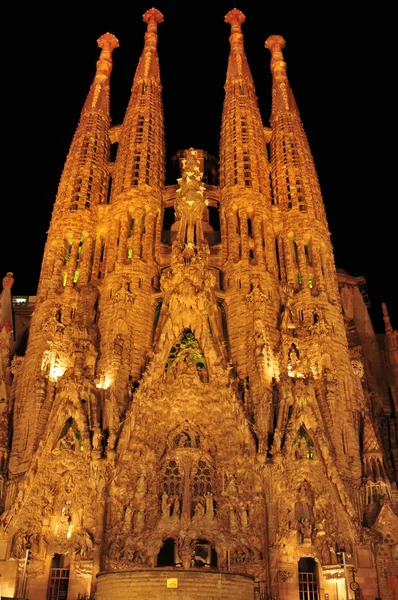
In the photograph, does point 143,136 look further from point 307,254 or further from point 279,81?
point 307,254

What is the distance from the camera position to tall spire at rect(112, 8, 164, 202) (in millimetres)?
41688

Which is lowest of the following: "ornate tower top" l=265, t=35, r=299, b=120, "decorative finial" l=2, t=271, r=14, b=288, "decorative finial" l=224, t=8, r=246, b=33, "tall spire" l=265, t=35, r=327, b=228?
"decorative finial" l=2, t=271, r=14, b=288

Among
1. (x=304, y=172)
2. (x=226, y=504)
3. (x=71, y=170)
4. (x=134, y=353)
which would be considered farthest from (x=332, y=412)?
(x=71, y=170)

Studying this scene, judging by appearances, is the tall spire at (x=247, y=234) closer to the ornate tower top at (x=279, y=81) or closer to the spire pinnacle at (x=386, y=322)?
the ornate tower top at (x=279, y=81)

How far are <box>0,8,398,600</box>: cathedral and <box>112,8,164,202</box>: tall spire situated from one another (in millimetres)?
223

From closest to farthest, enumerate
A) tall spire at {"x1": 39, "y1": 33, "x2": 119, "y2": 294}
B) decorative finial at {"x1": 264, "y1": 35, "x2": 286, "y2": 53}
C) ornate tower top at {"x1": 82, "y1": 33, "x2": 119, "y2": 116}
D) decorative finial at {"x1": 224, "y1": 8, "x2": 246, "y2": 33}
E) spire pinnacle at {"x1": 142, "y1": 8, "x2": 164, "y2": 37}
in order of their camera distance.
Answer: tall spire at {"x1": 39, "y1": 33, "x2": 119, "y2": 294} → ornate tower top at {"x1": 82, "y1": 33, "x2": 119, "y2": 116} → decorative finial at {"x1": 264, "y1": 35, "x2": 286, "y2": 53} → spire pinnacle at {"x1": 142, "y1": 8, "x2": 164, "y2": 37} → decorative finial at {"x1": 224, "y1": 8, "x2": 246, "y2": 33}

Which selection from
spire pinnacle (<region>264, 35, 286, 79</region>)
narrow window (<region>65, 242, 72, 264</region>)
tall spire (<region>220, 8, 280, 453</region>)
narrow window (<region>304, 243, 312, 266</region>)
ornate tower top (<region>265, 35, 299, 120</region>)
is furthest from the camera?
spire pinnacle (<region>264, 35, 286, 79</region>)

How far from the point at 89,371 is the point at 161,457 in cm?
596

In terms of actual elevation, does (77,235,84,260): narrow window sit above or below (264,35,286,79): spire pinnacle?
below

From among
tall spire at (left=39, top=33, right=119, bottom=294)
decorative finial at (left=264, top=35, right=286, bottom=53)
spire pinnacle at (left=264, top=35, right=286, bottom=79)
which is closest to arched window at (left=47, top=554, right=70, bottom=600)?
tall spire at (left=39, top=33, right=119, bottom=294)

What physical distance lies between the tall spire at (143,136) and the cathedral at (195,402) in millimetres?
223

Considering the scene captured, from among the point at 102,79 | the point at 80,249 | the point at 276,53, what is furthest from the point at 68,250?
the point at 276,53

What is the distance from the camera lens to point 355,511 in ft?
90.1

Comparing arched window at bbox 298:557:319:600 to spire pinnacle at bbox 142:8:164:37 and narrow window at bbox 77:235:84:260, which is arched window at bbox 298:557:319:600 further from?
spire pinnacle at bbox 142:8:164:37
